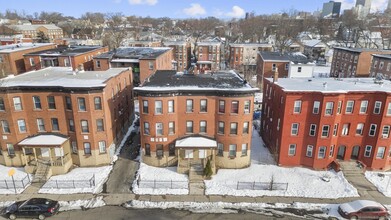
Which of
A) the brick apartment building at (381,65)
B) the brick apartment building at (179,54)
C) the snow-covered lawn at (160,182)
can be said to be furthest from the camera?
the brick apartment building at (179,54)

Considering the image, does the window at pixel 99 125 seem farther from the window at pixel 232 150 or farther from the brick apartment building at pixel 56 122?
the window at pixel 232 150

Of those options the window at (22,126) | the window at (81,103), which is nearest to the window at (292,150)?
the window at (81,103)

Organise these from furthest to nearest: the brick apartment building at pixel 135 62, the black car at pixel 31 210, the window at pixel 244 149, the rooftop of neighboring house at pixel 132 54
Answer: the rooftop of neighboring house at pixel 132 54
the brick apartment building at pixel 135 62
the window at pixel 244 149
the black car at pixel 31 210

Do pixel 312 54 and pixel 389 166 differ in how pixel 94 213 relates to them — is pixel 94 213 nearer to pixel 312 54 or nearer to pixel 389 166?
pixel 389 166

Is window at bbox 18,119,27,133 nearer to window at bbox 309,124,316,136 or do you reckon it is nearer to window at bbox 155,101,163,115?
window at bbox 155,101,163,115

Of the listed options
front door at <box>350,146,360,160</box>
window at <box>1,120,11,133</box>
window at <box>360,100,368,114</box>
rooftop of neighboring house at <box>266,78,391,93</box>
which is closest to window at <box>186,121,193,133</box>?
rooftop of neighboring house at <box>266,78,391,93</box>

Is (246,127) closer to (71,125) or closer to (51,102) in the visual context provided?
(71,125)

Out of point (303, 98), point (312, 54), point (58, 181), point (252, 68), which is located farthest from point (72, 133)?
point (312, 54)
